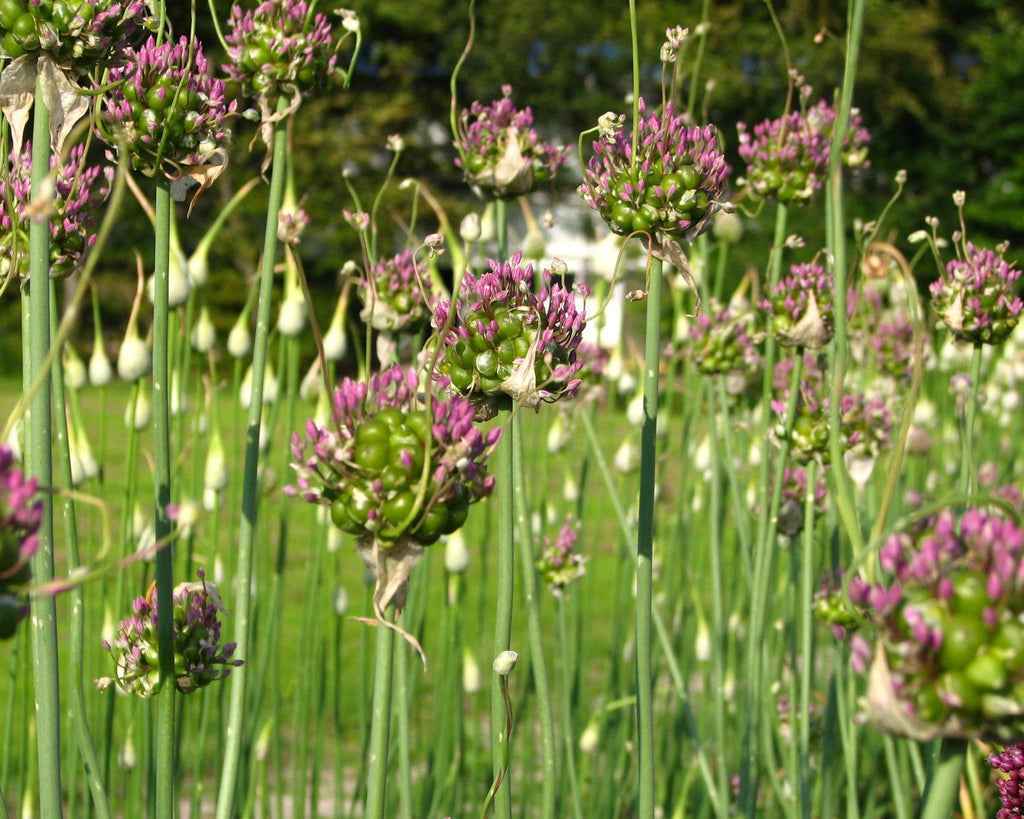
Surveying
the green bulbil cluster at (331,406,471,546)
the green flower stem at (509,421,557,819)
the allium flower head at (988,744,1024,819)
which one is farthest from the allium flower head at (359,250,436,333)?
the allium flower head at (988,744,1024,819)

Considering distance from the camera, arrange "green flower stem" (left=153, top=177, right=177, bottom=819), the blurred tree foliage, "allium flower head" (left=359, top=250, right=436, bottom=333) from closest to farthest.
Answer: "green flower stem" (left=153, top=177, right=177, bottom=819) → "allium flower head" (left=359, top=250, right=436, bottom=333) → the blurred tree foliage

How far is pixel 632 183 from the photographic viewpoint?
→ 3.20 ft

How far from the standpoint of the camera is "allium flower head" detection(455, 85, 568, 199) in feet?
4.48

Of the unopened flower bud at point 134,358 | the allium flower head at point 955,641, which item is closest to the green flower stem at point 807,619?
the allium flower head at point 955,641

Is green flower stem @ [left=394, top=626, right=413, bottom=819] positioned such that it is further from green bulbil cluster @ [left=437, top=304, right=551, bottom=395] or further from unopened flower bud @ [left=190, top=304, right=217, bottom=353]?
unopened flower bud @ [left=190, top=304, right=217, bottom=353]

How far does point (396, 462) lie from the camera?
709mm

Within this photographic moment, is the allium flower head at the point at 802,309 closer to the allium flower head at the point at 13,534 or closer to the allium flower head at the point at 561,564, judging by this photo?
the allium flower head at the point at 561,564

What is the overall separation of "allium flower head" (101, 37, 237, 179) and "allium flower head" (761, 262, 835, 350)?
0.70m

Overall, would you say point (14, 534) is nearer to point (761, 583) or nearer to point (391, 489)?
point (391, 489)

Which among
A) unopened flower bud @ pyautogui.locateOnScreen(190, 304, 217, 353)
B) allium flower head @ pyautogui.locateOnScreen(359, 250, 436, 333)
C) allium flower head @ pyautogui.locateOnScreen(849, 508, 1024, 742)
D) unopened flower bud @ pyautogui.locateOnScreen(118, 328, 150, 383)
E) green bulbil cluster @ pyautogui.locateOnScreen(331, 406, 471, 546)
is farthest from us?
unopened flower bud @ pyautogui.locateOnScreen(190, 304, 217, 353)

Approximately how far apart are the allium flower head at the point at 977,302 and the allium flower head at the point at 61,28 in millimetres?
873

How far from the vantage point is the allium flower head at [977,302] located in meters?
1.21

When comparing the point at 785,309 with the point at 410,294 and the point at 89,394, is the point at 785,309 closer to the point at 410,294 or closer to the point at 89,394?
the point at 410,294

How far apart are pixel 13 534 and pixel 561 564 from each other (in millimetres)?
1261
